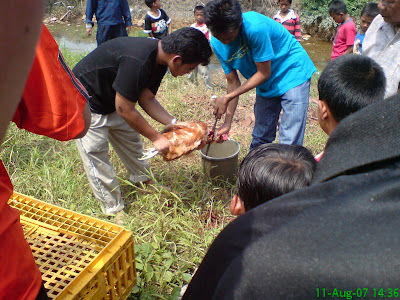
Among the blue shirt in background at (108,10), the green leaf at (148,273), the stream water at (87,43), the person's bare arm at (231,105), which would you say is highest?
the blue shirt in background at (108,10)

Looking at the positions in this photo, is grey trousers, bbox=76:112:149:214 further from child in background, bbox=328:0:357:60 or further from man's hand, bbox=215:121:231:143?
child in background, bbox=328:0:357:60

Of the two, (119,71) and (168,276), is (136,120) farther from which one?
(168,276)

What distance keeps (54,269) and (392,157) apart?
5.42ft

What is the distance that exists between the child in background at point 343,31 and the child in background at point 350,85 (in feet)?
14.7

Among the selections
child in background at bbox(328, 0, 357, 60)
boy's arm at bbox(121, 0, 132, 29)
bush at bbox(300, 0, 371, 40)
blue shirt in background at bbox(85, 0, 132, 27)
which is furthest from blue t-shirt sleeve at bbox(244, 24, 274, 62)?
bush at bbox(300, 0, 371, 40)

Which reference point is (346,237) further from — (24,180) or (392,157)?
(24,180)

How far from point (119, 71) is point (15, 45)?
2.34m

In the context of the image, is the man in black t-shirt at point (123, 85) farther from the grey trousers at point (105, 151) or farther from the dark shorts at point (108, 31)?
the dark shorts at point (108, 31)

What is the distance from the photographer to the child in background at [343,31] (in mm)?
5891

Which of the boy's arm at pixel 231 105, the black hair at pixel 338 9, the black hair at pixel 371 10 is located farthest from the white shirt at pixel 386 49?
the black hair at pixel 338 9

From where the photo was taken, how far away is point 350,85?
1872 mm

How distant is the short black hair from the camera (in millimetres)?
2672

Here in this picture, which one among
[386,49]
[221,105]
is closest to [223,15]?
[221,105]

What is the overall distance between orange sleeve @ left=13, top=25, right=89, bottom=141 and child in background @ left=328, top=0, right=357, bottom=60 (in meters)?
5.80
